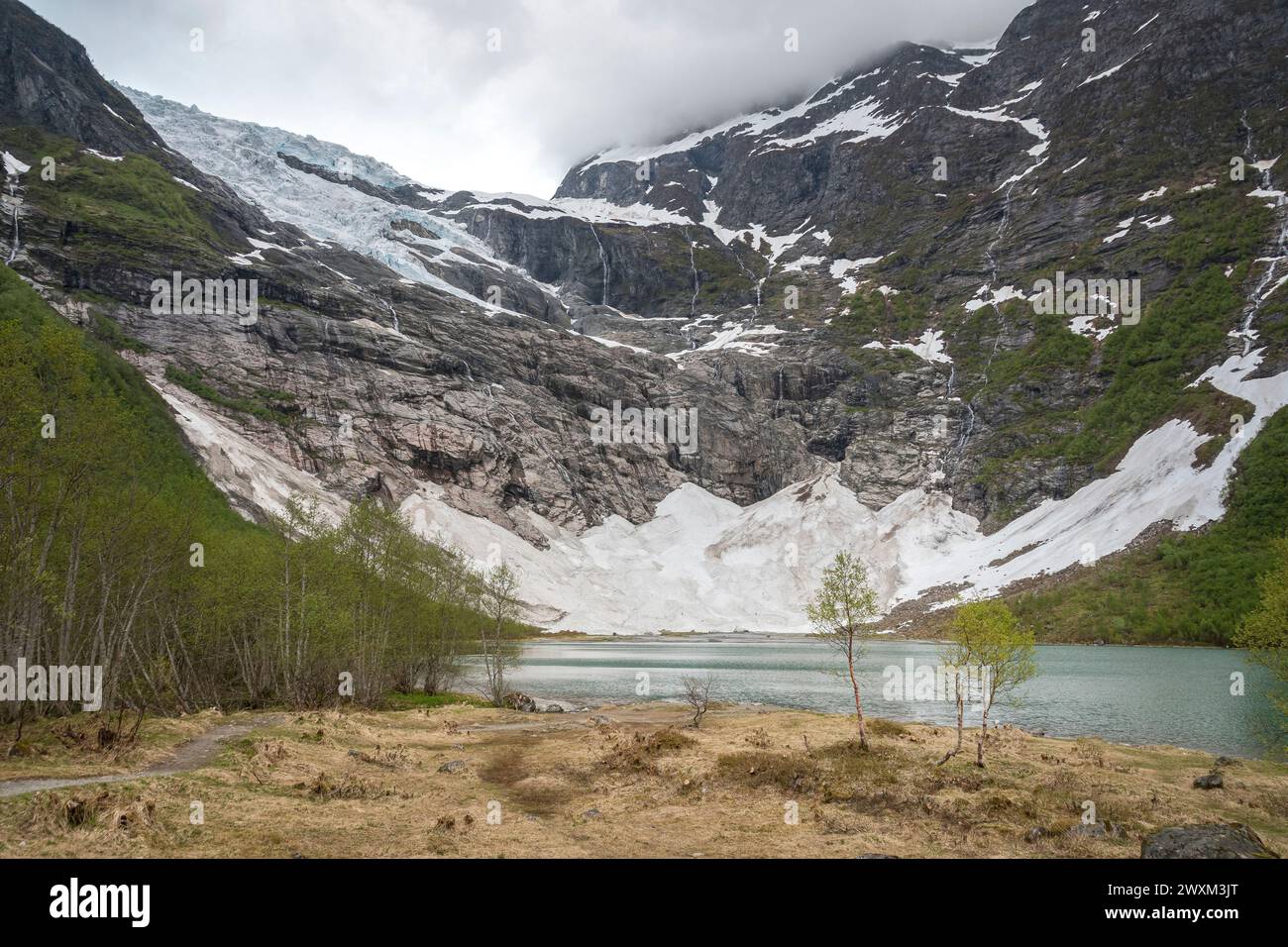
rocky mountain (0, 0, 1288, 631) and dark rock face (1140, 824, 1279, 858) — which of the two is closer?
dark rock face (1140, 824, 1279, 858)

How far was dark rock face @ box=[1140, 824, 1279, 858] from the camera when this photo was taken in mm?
13164

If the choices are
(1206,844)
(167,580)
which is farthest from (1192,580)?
(167,580)

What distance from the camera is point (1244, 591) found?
271 feet

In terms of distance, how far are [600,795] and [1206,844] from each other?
47.5 ft

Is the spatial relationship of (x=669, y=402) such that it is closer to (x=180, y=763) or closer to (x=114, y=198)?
(x=114, y=198)

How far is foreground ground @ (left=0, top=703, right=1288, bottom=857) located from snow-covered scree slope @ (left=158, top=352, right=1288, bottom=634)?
308ft

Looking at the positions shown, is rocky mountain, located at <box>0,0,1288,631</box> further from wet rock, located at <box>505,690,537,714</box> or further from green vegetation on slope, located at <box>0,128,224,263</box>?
wet rock, located at <box>505,690,537,714</box>

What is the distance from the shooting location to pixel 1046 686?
184 feet

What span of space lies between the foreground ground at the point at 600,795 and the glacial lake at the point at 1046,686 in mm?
9375

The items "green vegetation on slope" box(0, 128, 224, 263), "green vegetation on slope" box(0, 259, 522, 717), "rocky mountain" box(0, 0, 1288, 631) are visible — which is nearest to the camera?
A: "green vegetation on slope" box(0, 259, 522, 717)

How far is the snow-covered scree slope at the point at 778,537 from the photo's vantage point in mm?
111500

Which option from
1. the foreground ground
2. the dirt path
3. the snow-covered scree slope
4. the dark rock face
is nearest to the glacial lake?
the foreground ground

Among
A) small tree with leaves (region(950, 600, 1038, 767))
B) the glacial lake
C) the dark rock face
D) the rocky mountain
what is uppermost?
the rocky mountain

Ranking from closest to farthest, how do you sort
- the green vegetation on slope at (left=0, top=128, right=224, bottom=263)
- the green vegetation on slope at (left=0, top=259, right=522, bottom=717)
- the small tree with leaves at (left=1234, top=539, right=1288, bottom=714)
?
the green vegetation on slope at (left=0, top=259, right=522, bottom=717)
the small tree with leaves at (left=1234, top=539, right=1288, bottom=714)
the green vegetation on slope at (left=0, top=128, right=224, bottom=263)
